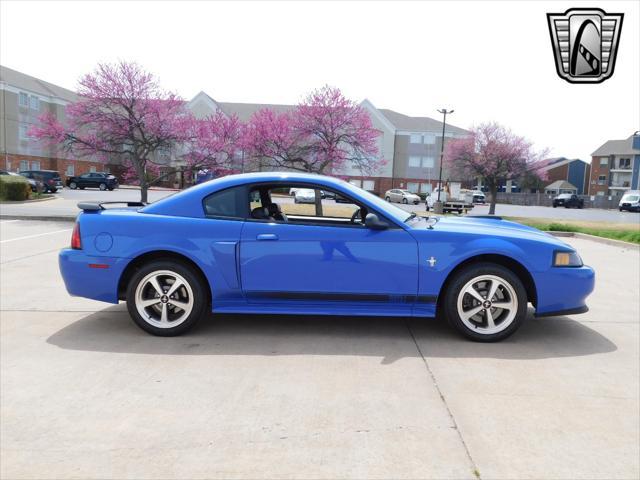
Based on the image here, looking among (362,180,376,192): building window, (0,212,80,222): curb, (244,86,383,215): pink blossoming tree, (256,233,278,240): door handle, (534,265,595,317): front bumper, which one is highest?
(244,86,383,215): pink blossoming tree

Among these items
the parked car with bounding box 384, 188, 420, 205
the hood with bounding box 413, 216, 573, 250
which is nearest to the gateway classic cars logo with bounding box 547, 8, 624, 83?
the hood with bounding box 413, 216, 573, 250

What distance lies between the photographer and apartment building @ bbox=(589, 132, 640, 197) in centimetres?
7194

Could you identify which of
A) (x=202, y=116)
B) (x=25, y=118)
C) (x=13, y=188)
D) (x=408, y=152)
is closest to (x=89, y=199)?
(x=13, y=188)

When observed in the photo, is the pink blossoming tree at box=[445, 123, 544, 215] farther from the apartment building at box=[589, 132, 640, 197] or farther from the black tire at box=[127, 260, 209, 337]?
the apartment building at box=[589, 132, 640, 197]

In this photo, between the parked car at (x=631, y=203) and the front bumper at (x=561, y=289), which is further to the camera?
the parked car at (x=631, y=203)

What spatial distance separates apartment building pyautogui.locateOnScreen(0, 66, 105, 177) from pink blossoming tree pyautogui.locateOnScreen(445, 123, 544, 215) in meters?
33.9

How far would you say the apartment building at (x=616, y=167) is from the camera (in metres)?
71.9

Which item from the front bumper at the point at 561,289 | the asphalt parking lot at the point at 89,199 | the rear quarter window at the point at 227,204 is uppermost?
the rear quarter window at the point at 227,204

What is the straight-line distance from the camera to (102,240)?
4.46 m

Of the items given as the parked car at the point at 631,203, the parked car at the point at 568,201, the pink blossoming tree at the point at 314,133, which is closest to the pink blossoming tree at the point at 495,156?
the pink blossoming tree at the point at 314,133

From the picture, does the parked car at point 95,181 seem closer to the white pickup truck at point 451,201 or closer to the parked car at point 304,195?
the white pickup truck at point 451,201

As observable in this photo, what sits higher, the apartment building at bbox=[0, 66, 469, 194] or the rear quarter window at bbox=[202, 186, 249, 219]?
the apartment building at bbox=[0, 66, 469, 194]

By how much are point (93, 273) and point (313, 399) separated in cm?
249

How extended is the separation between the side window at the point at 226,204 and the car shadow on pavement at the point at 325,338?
1.11 metres
